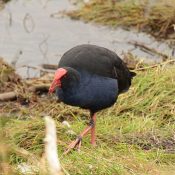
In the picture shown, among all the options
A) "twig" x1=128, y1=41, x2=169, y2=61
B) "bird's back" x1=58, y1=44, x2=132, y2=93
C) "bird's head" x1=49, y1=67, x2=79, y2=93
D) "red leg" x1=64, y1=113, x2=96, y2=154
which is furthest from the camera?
"twig" x1=128, y1=41, x2=169, y2=61

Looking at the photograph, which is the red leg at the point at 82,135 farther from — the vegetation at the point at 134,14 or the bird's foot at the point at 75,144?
the vegetation at the point at 134,14

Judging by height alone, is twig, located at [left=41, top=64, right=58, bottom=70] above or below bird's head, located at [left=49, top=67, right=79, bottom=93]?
below

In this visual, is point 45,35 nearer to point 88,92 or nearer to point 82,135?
point 82,135

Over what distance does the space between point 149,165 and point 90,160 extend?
0.44 metres

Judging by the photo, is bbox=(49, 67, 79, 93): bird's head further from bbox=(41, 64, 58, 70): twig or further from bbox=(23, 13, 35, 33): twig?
bbox=(23, 13, 35, 33): twig

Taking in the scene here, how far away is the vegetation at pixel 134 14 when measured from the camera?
31.8 ft

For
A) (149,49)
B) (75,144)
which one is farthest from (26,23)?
(75,144)

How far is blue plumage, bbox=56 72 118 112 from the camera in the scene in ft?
15.8

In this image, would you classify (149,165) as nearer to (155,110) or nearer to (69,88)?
(69,88)

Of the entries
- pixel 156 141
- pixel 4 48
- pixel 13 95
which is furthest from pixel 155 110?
pixel 4 48

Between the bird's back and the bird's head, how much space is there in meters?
0.13

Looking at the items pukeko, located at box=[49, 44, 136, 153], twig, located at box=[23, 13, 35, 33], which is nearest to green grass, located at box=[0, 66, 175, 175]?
pukeko, located at box=[49, 44, 136, 153]

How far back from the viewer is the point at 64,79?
482 cm

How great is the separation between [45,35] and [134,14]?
148 cm
